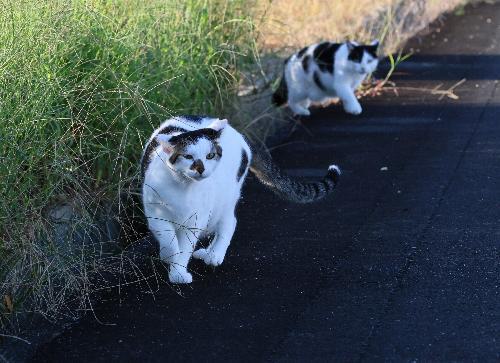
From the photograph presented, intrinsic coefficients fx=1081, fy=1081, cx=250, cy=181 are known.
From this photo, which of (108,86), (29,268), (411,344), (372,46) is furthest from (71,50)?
(372,46)

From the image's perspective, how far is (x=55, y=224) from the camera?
5.80 meters

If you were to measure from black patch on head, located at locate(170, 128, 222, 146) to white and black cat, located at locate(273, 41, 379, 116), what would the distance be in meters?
4.08

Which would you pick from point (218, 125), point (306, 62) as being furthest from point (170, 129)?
point (306, 62)

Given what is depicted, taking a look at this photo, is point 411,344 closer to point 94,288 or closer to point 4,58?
point 94,288

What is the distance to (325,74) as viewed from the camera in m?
10.2

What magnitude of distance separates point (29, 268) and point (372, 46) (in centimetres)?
587

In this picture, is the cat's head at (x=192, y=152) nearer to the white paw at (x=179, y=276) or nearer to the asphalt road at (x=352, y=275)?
the white paw at (x=179, y=276)

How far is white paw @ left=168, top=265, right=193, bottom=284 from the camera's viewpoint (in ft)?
19.5

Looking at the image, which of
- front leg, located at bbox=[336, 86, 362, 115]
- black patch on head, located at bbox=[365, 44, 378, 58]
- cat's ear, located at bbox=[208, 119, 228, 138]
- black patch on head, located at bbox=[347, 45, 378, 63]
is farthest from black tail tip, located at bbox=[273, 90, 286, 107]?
cat's ear, located at bbox=[208, 119, 228, 138]

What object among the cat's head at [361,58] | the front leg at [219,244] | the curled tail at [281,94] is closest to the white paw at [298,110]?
the curled tail at [281,94]

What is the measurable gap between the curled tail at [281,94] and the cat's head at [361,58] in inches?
27.1

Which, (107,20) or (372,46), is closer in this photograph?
(107,20)

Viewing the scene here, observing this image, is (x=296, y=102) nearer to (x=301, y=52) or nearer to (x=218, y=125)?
(x=301, y=52)

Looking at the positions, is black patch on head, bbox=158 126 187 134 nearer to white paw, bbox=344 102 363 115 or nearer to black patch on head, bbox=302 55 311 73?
white paw, bbox=344 102 363 115
